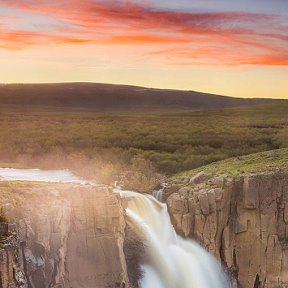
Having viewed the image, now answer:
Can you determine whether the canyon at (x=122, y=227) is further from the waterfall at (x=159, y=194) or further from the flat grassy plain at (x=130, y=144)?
the flat grassy plain at (x=130, y=144)

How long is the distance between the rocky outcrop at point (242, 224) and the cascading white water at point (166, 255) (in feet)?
2.42

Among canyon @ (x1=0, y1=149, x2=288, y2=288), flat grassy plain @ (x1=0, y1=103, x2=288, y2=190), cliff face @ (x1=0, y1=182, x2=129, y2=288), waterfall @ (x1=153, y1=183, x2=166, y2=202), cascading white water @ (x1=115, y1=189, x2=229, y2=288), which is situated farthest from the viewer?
flat grassy plain @ (x1=0, y1=103, x2=288, y2=190)

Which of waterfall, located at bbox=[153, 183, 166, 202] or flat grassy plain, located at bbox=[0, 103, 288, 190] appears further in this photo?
flat grassy plain, located at bbox=[0, 103, 288, 190]

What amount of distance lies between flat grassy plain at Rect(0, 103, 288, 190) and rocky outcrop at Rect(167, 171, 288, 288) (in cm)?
651

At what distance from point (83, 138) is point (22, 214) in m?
45.8

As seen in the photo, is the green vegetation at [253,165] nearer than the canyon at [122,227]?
No

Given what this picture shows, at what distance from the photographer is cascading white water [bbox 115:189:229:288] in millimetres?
38406

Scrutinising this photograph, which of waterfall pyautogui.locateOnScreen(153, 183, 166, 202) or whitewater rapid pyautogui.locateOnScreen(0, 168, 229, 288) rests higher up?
waterfall pyautogui.locateOnScreen(153, 183, 166, 202)

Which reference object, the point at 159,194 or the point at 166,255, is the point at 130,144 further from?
the point at 166,255

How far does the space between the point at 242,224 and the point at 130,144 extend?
3530cm

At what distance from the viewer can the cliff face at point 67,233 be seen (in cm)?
3209

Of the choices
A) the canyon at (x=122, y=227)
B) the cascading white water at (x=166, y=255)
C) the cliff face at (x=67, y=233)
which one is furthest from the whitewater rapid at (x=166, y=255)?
the cliff face at (x=67, y=233)

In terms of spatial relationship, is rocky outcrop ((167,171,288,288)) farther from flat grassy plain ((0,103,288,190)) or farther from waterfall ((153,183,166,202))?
flat grassy plain ((0,103,288,190))

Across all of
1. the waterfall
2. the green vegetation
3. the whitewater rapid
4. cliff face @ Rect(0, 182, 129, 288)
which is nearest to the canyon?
cliff face @ Rect(0, 182, 129, 288)
